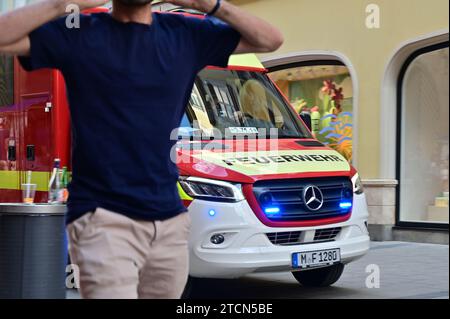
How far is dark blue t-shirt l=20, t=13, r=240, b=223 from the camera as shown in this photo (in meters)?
2.87

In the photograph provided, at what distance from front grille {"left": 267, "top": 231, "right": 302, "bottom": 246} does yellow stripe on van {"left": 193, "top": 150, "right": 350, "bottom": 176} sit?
0.52 m

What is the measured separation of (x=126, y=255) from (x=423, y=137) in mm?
11319

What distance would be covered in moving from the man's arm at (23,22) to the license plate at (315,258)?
453 centimetres

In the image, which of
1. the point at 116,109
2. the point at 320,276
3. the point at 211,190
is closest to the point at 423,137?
the point at 320,276

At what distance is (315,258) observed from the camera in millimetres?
7250

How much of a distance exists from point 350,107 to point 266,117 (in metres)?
6.56

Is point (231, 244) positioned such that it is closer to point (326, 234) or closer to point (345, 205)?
point (326, 234)

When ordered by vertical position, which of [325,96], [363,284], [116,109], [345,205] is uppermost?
[325,96]

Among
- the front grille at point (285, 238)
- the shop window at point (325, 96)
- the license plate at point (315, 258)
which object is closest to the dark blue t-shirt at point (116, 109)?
the front grille at point (285, 238)

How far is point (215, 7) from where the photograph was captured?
3.06 m

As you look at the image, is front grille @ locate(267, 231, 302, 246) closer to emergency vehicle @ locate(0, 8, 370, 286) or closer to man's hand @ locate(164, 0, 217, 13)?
emergency vehicle @ locate(0, 8, 370, 286)

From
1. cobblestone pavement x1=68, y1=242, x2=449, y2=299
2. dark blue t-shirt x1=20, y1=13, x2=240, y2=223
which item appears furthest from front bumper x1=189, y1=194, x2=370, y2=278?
dark blue t-shirt x1=20, y1=13, x2=240, y2=223
